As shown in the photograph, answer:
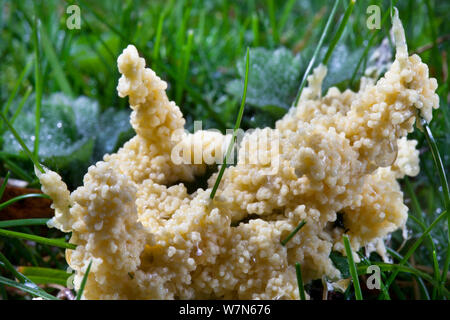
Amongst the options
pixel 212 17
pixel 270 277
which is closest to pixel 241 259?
pixel 270 277

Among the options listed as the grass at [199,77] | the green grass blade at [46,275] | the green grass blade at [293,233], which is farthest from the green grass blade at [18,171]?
the green grass blade at [293,233]

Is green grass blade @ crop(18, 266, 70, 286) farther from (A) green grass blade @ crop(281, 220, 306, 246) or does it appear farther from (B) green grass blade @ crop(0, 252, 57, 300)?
(A) green grass blade @ crop(281, 220, 306, 246)

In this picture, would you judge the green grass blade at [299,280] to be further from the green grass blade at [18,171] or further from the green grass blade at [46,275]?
the green grass blade at [18,171]

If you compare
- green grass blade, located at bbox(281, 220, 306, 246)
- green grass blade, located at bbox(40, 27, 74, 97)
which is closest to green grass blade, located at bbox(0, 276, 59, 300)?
green grass blade, located at bbox(281, 220, 306, 246)

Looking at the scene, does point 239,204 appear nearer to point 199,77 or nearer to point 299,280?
point 299,280

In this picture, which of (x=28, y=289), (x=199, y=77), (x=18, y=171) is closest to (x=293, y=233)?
(x=28, y=289)

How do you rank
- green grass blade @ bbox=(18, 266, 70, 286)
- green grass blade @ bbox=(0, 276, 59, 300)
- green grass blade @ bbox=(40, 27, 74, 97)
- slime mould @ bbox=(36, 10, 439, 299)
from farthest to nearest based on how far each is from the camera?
green grass blade @ bbox=(40, 27, 74, 97) → green grass blade @ bbox=(18, 266, 70, 286) → green grass blade @ bbox=(0, 276, 59, 300) → slime mould @ bbox=(36, 10, 439, 299)

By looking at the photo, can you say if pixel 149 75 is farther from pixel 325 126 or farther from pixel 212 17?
pixel 212 17
